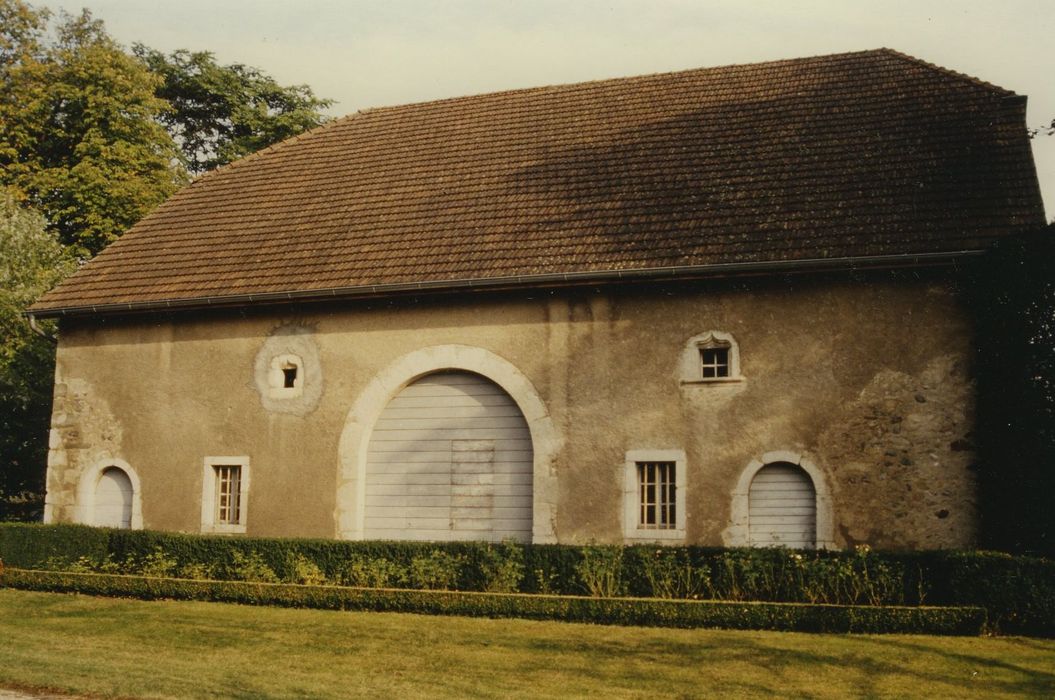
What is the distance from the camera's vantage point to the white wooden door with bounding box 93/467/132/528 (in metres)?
A: 18.5

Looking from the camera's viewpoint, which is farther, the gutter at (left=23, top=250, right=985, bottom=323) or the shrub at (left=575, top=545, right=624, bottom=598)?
the gutter at (left=23, top=250, right=985, bottom=323)

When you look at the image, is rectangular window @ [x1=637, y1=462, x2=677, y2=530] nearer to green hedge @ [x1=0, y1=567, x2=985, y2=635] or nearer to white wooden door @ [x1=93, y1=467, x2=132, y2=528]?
green hedge @ [x1=0, y1=567, x2=985, y2=635]

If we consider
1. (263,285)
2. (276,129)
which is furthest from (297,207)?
(276,129)

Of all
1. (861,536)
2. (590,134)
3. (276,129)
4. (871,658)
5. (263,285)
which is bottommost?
(871,658)

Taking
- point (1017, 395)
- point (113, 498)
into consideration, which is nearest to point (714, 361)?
point (1017, 395)

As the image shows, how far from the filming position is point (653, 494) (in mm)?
15602

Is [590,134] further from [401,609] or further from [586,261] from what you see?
[401,609]

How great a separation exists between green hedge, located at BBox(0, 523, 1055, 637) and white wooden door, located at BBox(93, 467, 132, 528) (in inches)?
94.7

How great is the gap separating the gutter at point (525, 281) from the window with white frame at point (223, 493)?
8.56 ft

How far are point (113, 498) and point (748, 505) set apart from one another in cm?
1077

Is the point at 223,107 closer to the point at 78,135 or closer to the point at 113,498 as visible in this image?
the point at 78,135

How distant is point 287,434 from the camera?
17500 millimetres

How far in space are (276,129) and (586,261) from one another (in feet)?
77.7

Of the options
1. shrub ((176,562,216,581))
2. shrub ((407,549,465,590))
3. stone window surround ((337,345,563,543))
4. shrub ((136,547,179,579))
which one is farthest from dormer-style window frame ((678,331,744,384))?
shrub ((136,547,179,579))
